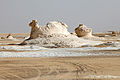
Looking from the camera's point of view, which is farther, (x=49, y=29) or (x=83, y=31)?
(x=83, y=31)

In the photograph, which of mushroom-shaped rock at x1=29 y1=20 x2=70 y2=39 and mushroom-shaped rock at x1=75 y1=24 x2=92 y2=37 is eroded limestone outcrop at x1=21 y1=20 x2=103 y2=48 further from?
mushroom-shaped rock at x1=75 y1=24 x2=92 y2=37

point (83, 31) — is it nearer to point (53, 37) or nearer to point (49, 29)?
point (49, 29)

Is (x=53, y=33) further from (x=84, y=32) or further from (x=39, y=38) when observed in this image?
(x=84, y=32)

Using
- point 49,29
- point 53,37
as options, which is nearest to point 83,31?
point 49,29

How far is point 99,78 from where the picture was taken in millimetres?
6582

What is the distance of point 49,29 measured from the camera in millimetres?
23594

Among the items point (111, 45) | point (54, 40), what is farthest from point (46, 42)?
point (111, 45)

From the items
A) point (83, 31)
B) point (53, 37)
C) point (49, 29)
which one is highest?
point (83, 31)

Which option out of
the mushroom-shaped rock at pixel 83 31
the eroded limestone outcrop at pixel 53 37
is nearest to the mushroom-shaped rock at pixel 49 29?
the eroded limestone outcrop at pixel 53 37

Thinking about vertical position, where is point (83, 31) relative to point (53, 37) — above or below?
above

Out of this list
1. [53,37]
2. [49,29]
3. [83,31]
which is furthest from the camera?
[83,31]

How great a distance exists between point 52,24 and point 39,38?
2.20 metres

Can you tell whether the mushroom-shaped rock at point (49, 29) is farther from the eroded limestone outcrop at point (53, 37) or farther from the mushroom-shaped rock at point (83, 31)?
the mushroom-shaped rock at point (83, 31)

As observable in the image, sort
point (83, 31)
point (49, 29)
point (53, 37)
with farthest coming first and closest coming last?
point (83, 31), point (49, 29), point (53, 37)
